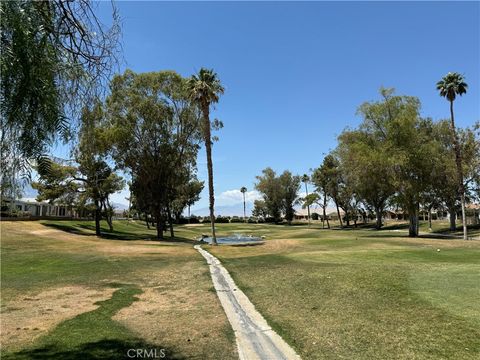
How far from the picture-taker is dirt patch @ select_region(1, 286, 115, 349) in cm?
954

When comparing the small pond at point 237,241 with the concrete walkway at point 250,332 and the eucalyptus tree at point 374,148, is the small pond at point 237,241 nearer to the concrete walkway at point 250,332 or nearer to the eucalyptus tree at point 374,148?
the eucalyptus tree at point 374,148

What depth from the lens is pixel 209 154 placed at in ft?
132

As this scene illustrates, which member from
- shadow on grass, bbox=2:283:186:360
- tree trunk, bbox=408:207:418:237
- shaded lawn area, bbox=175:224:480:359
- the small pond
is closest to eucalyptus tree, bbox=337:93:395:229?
tree trunk, bbox=408:207:418:237

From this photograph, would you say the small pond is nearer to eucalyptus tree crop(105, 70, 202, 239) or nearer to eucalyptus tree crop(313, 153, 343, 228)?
eucalyptus tree crop(105, 70, 202, 239)

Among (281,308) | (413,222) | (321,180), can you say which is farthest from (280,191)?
(281,308)

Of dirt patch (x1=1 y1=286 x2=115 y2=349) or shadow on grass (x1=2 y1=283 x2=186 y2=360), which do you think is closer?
shadow on grass (x1=2 y1=283 x2=186 y2=360)

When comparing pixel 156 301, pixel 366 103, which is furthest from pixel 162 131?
pixel 156 301

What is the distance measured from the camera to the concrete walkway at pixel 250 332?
794cm

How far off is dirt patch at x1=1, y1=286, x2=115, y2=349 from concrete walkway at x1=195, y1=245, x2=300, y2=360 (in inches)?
149

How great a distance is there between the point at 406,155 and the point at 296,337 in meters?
38.5

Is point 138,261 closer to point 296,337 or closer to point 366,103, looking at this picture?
point 296,337

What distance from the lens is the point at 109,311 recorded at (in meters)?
11.8

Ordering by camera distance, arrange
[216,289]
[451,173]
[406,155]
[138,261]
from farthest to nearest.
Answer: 1. [451,173]
2. [406,155]
3. [138,261]
4. [216,289]

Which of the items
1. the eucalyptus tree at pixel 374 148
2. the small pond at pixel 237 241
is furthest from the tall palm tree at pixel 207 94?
the eucalyptus tree at pixel 374 148
